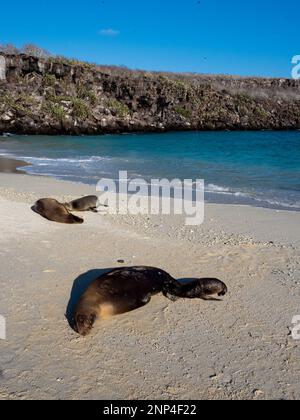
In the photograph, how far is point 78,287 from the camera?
5.24 metres

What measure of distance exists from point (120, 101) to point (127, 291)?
168ft

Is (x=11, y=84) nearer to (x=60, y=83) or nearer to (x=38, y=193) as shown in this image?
(x=60, y=83)

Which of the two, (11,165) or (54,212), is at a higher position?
(11,165)

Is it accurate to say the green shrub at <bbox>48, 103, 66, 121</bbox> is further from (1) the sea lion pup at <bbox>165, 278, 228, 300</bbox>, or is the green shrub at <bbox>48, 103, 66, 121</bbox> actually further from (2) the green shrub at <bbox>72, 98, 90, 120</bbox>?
(1) the sea lion pup at <bbox>165, 278, 228, 300</bbox>

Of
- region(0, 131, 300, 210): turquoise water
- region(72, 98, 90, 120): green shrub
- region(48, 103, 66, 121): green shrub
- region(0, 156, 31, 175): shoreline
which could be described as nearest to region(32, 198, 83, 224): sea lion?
region(0, 131, 300, 210): turquoise water

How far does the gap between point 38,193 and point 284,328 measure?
28.0 feet

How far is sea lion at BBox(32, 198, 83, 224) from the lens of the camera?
27.2ft

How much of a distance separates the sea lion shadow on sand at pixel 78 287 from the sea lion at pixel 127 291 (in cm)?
19

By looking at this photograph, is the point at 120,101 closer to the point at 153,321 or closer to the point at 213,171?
the point at 213,171

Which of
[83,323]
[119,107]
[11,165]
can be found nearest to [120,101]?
[119,107]

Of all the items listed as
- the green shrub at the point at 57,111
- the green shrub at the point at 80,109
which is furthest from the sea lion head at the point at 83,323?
the green shrub at the point at 80,109

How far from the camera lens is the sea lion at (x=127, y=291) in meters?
4.36

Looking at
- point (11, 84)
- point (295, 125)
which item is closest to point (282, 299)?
point (11, 84)

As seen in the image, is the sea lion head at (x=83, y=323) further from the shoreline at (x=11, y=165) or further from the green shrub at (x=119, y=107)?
the green shrub at (x=119, y=107)
